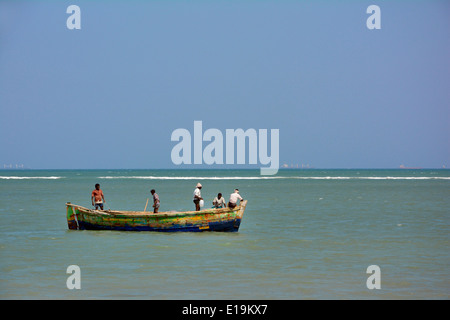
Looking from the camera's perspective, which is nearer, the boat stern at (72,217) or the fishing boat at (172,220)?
the fishing boat at (172,220)

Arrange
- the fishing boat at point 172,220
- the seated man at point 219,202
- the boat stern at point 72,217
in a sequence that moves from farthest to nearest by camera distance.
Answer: the boat stern at point 72,217 < the seated man at point 219,202 < the fishing boat at point 172,220

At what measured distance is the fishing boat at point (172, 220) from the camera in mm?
25156

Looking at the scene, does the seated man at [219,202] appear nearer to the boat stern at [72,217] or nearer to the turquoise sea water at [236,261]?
the turquoise sea water at [236,261]

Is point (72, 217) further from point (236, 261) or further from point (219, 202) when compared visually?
point (236, 261)

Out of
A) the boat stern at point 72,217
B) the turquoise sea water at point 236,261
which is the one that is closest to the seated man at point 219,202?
the turquoise sea water at point 236,261

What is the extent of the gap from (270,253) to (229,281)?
497 cm

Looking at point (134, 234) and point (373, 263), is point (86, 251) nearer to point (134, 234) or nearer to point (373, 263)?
point (134, 234)

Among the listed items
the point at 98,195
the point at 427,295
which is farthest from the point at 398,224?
the point at 427,295

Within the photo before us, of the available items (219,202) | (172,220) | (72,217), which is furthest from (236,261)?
(72,217)

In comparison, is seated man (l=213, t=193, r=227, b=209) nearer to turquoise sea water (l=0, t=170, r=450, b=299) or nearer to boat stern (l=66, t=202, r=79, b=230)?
turquoise sea water (l=0, t=170, r=450, b=299)

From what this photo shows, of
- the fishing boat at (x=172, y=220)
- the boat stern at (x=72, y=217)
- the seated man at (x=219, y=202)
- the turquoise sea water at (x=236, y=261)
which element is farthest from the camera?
the boat stern at (x=72, y=217)

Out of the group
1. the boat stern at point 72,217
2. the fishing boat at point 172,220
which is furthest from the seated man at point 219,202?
the boat stern at point 72,217

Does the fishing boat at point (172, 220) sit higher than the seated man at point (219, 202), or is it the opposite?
the seated man at point (219, 202)

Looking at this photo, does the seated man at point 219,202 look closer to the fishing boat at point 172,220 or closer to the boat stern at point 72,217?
the fishing boat at point 172,220
